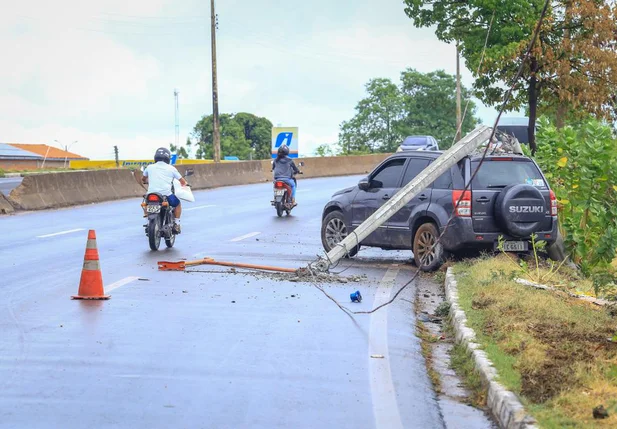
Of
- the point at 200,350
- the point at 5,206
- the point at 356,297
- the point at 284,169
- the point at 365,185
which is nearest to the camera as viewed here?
the point at 200,350

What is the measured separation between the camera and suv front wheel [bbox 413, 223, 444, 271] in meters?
15.6

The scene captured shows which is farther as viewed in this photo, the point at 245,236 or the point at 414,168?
the point at 245,236

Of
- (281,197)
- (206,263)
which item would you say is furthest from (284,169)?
(206,263)

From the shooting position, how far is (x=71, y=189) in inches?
1252

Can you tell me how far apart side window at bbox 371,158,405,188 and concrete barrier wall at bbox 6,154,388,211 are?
174 inches

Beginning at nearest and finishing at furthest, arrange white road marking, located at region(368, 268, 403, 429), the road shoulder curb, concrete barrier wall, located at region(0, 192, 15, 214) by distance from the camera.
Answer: the road shoulder curb, white road marking, located at region(368, 268, 403, 429), concrete barrier wall, located at region(0, 192, 15, 214)

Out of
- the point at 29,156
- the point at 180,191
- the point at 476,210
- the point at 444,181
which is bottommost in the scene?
the point at 29,156

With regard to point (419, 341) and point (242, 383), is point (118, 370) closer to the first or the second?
point (242, 383)

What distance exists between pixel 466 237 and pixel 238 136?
290 ft

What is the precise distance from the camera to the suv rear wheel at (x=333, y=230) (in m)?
17.9

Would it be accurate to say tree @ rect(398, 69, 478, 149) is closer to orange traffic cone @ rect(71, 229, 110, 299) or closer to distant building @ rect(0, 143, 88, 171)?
distant building @ rect(0, 143, 88, 171)

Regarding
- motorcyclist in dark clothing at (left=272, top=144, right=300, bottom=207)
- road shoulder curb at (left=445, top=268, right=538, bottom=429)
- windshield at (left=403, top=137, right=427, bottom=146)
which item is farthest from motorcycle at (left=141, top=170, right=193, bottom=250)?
windshield at (left=403, top=137, right=427, bottom=146)

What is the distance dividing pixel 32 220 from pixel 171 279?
1203 cm

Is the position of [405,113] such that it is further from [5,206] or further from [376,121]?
[5,206]
